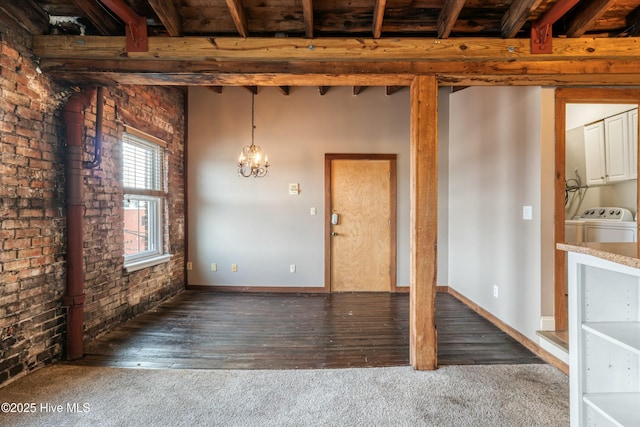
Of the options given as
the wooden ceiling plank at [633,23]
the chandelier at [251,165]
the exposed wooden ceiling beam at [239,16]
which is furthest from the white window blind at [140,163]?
the wooden ceiling plank at [633,23]

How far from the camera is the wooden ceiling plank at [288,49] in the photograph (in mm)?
2105

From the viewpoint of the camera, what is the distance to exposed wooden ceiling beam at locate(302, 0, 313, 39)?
190 centimetres

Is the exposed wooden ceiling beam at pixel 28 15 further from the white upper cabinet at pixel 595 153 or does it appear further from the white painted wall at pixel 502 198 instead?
the white upper cabinet at pixel 595 153

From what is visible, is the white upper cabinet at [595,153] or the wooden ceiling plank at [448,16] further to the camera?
the white upper cabinet at [595,153]

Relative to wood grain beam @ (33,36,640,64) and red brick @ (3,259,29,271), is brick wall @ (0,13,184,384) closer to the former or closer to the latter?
red brick @ (3,259,29,271)

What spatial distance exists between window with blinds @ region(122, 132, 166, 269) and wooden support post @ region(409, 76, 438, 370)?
298 cm

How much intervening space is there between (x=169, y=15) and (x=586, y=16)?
288 cm

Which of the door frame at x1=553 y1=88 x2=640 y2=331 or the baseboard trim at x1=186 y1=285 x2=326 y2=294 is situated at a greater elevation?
the door frame at x1=553 y1=88 x2=640 y2=331

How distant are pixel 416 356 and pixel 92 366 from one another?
8.23 feet

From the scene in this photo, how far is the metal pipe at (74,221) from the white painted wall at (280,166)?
1903 mm

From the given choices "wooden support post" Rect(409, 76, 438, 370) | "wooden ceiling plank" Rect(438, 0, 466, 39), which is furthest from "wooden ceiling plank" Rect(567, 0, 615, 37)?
"wooden support post" Rect(409, 76, 438, 370)

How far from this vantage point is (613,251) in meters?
1.25

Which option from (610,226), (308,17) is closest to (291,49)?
(308,17)

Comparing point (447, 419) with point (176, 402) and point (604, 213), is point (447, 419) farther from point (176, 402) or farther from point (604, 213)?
point (604, 213)
